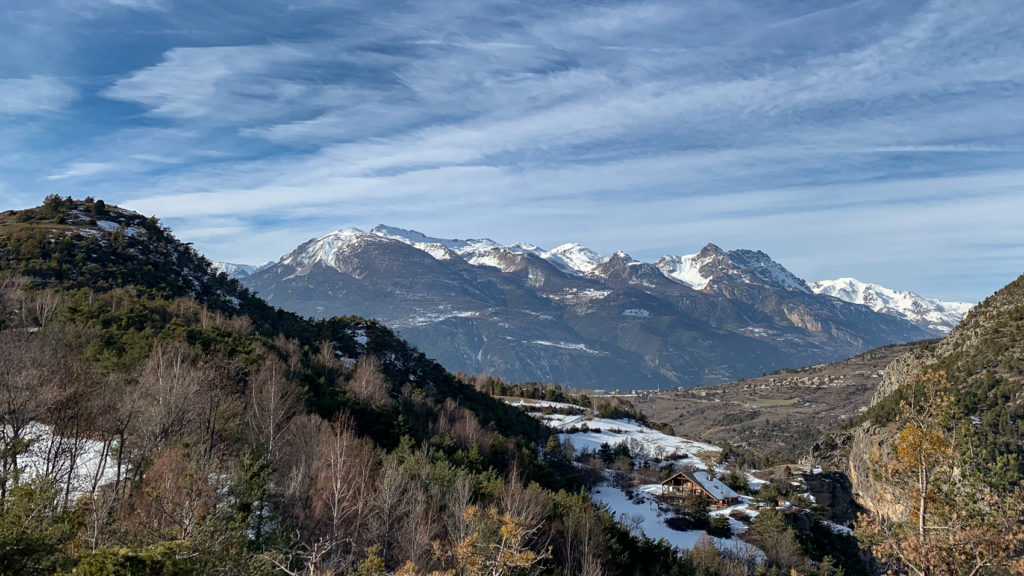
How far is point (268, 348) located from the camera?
1960 inches

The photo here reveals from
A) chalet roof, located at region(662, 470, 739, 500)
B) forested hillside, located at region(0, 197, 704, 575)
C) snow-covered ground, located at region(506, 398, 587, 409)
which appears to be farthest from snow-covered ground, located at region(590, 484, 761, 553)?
snow-covered ground, located at region(506, 398, 587, 409)

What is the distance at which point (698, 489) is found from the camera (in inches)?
2744

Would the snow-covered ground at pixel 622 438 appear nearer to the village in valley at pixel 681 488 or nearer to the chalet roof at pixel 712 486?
the village in valley at pixel 681 488

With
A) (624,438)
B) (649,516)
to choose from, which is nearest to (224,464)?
(649,516)

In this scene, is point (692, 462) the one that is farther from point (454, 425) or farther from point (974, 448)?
point (974, 448)

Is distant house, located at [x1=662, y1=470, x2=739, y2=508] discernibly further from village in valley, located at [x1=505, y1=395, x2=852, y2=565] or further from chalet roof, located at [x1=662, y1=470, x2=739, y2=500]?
village in valley, located at [x1=505, y1=395, x2=852, y2=565]

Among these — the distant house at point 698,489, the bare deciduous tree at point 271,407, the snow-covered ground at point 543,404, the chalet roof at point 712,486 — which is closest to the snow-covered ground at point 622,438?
the snow-covered ground at point 543,404

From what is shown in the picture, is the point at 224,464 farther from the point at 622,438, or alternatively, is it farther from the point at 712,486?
the point at 622,438

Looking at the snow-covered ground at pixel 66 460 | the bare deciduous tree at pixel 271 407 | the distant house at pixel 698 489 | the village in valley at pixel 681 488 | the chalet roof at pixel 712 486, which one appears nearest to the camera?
the snow-covered ground at pixel 66 460

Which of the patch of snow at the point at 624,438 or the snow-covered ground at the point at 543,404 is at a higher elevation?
the snow-covered ground at the point at 543,404

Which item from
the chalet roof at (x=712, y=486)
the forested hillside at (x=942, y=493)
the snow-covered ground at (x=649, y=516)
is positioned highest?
the forested hillside at (x=942, y=493)

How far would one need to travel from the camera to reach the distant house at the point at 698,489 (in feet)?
226

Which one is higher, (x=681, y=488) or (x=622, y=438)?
(x=681, y=488)

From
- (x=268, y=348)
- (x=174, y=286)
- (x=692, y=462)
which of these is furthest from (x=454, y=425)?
(x=692, y=462)
